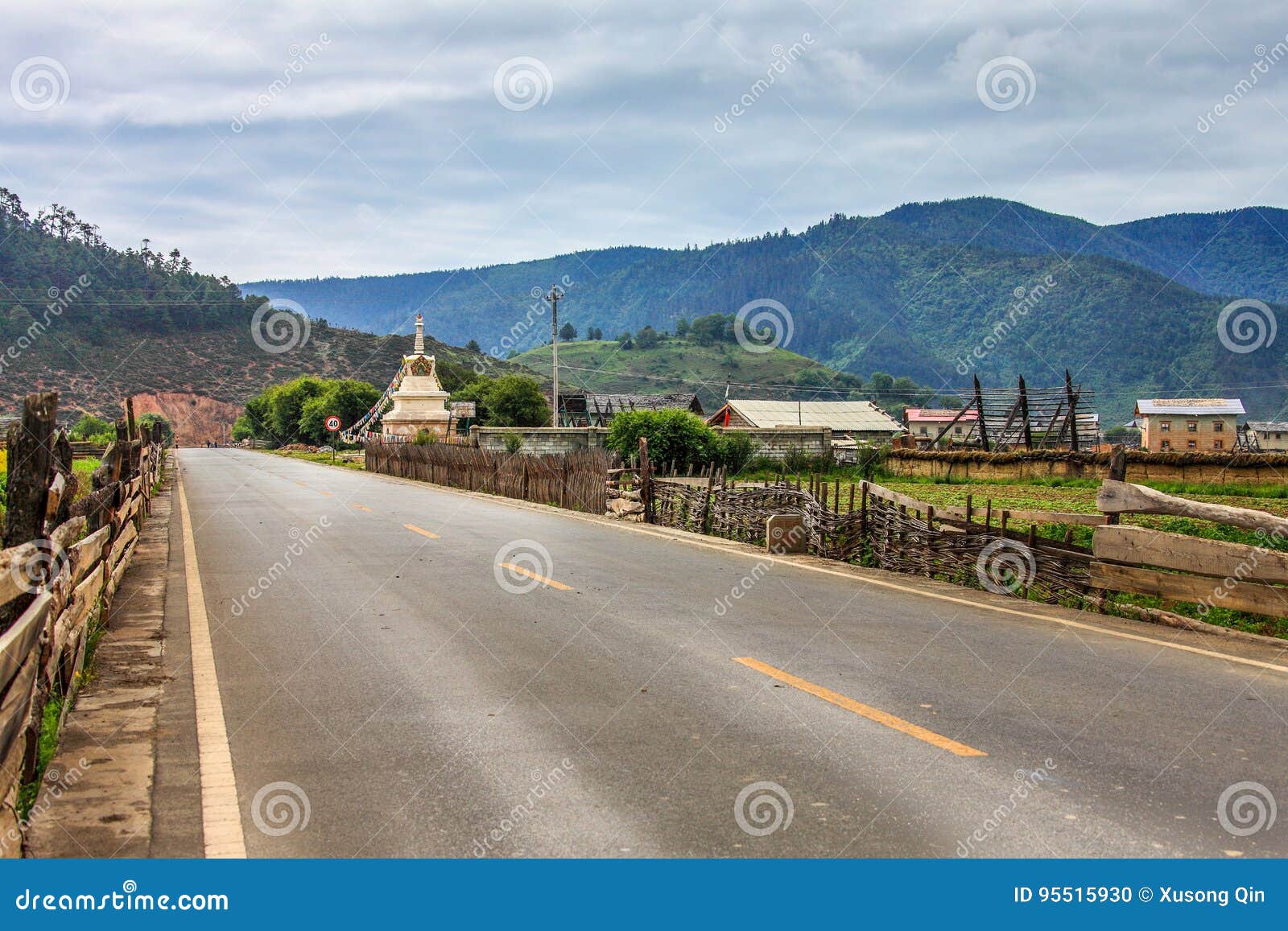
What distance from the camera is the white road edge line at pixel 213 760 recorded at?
462 cm

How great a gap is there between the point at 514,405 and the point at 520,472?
2368 inches

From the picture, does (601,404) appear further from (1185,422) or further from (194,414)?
(194,414)

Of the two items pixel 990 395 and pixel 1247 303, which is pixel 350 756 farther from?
pixel 1247 303

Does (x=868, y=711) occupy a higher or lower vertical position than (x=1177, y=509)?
lower

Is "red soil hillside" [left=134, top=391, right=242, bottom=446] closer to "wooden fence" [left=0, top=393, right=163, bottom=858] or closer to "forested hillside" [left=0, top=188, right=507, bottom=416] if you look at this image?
"forested hillside" [left=0, top=188, right=507, bottom=416]

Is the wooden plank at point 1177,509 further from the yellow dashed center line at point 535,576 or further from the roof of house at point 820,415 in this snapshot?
the roof of house at point 820,415

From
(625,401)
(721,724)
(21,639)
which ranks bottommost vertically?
(721,724)

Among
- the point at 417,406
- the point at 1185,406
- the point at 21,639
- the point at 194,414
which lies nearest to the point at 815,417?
the point at 417,406

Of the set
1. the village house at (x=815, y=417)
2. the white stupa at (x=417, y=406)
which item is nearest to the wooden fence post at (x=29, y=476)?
the white stupa at (x=417, y=406)

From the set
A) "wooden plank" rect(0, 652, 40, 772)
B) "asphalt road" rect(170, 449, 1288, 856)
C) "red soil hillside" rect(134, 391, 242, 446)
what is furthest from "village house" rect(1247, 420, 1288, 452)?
"red soil hillside" rect(134, 391, 242, 446)

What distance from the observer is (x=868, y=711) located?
6.56 meters

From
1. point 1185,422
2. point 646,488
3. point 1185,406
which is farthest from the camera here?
point 1185,406

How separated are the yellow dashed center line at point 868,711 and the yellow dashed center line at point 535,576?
4.25 meters

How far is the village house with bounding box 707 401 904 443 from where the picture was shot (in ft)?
268
